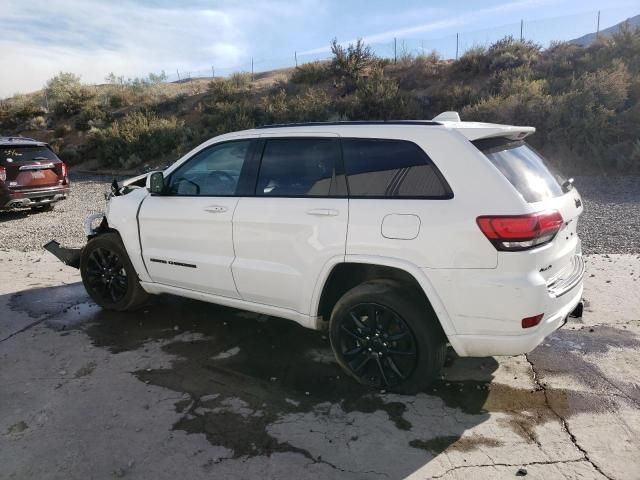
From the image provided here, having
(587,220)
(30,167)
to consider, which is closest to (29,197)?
(30,167)

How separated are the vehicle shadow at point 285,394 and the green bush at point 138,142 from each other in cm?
1425

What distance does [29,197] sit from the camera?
10281 mm

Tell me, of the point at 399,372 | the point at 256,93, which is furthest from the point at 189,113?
the point at 399,372

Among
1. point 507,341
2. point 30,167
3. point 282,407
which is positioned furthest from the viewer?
point 30,167

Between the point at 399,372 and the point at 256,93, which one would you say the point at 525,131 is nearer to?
the point at 399,372

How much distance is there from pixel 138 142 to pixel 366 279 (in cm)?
1711

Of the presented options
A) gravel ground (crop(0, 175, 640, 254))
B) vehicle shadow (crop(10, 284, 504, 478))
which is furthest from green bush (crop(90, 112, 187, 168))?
vehicle shadow (crop(10, 284, 504, 478))

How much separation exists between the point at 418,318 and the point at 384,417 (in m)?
0.69

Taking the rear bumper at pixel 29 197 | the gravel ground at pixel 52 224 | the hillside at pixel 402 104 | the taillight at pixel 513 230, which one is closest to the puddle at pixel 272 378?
the taillight at pixel 513 230

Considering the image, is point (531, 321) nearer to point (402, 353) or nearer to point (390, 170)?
point (402, 353)

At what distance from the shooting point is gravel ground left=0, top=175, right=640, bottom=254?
300 inches

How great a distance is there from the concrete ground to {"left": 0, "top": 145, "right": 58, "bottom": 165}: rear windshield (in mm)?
6349

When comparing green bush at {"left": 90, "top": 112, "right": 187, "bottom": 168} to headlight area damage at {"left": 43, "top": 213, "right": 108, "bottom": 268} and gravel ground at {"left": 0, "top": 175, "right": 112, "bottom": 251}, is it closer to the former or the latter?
gravel ground at {"left": 0, "top": 175, "right": 112, "bottom": 251}

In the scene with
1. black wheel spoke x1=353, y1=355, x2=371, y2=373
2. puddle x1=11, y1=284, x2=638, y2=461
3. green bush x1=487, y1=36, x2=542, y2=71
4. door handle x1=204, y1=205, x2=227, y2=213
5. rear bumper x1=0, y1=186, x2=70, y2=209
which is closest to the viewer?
puddle x1=11, y1=284, x2=638, y2=461
